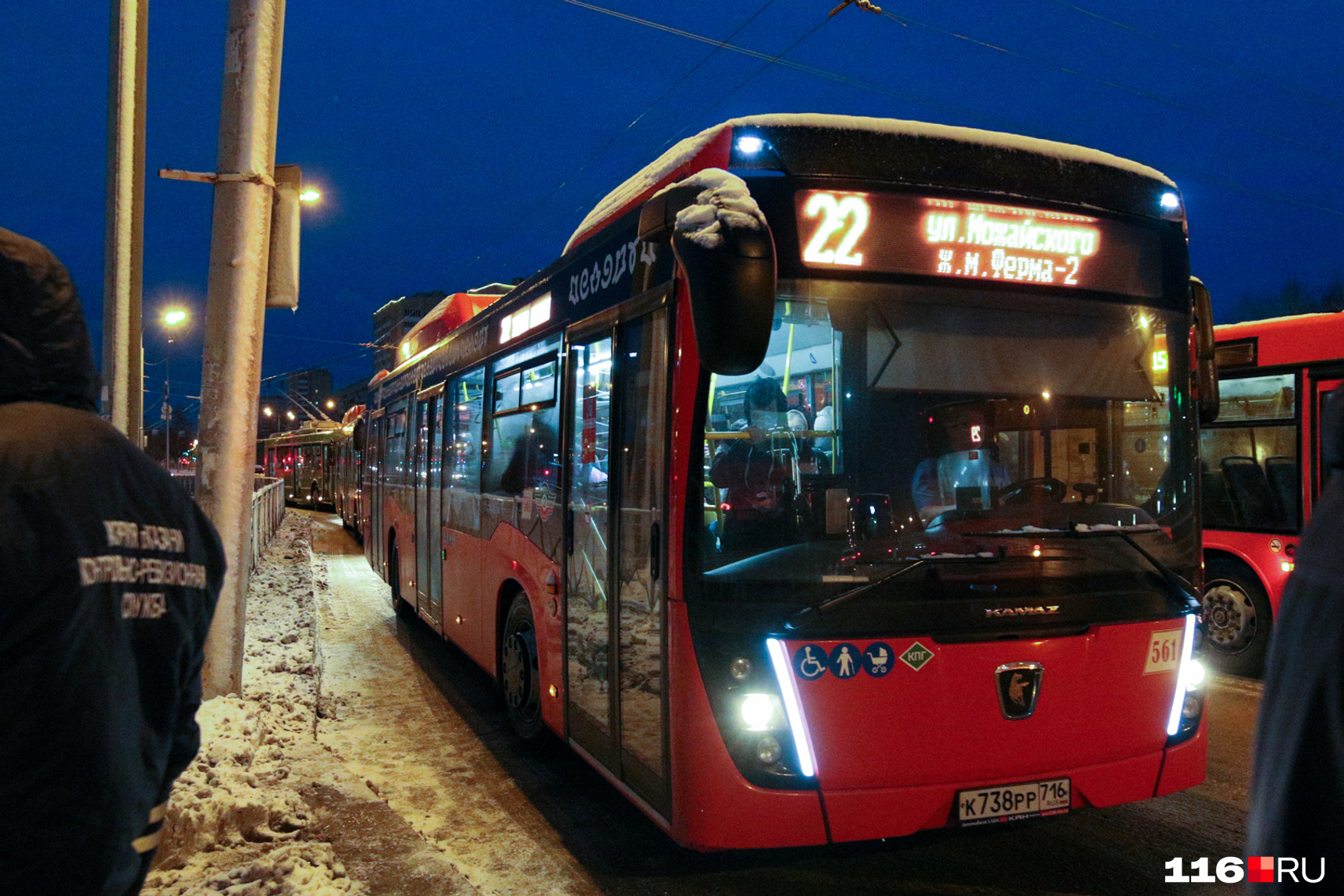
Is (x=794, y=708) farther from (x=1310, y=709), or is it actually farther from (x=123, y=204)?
(x=123, y=204)

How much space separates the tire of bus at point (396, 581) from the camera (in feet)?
38.7

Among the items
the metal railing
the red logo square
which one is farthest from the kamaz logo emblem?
the metal railing

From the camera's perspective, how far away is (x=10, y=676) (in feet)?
4.77

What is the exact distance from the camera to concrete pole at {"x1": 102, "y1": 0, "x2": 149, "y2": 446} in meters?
7.60

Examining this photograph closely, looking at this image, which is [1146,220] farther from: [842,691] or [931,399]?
[842,691]

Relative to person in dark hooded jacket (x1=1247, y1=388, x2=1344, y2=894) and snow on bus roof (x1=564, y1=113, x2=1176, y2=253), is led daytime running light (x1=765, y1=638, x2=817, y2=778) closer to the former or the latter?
snow on bus roof (x1=564, y1=113, x2=1176, y2=253)

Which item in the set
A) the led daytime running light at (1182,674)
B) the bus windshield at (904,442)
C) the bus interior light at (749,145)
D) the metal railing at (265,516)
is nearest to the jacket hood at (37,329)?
the bus windshield at (904,442)

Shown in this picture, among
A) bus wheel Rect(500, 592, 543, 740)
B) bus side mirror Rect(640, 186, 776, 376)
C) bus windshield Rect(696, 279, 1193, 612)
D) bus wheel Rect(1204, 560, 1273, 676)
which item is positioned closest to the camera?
bus side mirror Rect(640, 186, 776, 376)

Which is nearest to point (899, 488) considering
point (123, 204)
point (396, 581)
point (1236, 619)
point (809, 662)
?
point (809, 662)

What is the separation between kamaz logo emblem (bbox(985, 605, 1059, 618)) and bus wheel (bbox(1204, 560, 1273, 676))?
5.75 m

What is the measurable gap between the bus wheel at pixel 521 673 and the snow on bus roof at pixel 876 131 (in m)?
2.93

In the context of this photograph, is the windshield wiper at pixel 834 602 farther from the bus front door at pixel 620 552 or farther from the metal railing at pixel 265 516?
the metal railing at pixel 265 516

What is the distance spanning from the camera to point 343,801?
534 centimetres

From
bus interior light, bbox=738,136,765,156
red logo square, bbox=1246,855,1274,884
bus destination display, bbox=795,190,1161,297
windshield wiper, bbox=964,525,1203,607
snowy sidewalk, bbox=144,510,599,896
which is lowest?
snowy sidewalk, bbox=144,510,599,896
